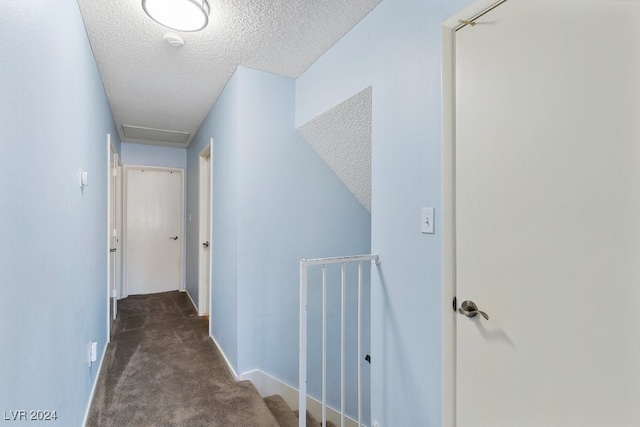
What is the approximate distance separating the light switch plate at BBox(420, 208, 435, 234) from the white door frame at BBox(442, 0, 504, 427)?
6cm

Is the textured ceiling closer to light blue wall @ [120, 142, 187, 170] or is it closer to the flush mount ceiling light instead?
the flush mount ceiling light

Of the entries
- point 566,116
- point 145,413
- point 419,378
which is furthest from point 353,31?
point 145,413

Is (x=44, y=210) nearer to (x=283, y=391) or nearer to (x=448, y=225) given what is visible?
(x=448, y=225)

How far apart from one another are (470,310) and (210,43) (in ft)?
7.10

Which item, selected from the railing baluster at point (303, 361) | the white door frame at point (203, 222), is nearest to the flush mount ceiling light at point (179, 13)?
the railing baluster at point (303, 361)

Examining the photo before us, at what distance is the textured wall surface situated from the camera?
1.98 m

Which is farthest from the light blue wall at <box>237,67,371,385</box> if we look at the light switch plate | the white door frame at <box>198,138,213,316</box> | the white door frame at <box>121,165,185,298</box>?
the white door frame at <box>121,165,185,298</box>

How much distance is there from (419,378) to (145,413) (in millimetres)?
1662

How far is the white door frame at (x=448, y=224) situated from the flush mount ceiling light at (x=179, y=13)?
1.25m

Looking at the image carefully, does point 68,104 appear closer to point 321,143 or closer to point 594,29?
point 321,143

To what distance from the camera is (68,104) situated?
1469 mm

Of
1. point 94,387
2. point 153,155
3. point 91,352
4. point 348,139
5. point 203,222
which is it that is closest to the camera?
point 91,352

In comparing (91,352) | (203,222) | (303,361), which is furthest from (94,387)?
(203,222)

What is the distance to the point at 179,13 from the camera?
1.68m
